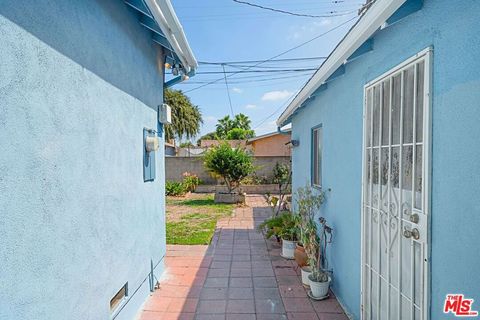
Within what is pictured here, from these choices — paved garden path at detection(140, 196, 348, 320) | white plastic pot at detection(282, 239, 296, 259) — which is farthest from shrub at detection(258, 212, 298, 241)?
paved garden path at detection(140, 196, 348, 320)

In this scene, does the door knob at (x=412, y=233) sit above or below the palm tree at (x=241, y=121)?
below

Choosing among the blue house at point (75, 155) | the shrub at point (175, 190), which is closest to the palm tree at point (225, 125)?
the shrub at point (175, 190)

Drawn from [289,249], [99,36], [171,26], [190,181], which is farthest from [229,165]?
[99,36]

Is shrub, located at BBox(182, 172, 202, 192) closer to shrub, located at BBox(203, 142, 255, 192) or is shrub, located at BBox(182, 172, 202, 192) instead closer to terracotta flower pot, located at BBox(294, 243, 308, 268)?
shrub, located at BBox(203, 142, 255, 192)

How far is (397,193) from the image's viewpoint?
2.72 m

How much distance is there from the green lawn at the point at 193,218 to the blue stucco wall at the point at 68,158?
370 centimetres

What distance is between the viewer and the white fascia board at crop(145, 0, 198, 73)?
295 cm

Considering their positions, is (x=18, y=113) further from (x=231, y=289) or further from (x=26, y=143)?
(x=231, y=289)

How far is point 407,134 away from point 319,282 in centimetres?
282

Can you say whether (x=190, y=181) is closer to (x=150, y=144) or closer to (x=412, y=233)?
(x=150, y=144)

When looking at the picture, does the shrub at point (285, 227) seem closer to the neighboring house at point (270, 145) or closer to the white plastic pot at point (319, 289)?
the white plastic pot at point (319, 289)

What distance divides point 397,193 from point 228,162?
10.8m

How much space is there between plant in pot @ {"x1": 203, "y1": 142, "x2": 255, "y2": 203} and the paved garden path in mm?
6121

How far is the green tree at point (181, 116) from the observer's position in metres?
27.1
